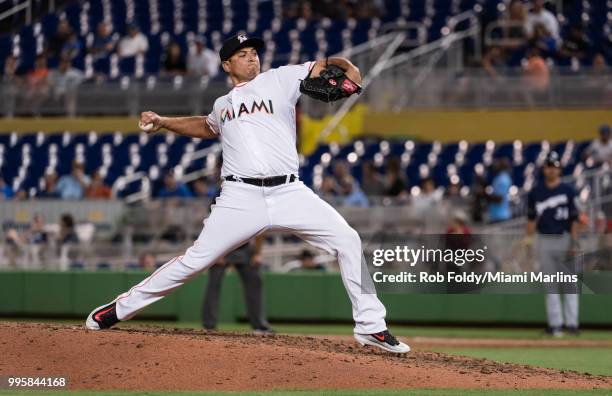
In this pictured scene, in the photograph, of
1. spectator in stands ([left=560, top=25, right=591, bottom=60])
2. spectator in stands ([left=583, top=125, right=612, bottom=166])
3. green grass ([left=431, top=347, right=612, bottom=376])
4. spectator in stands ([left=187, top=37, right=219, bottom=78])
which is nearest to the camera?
green grass ([left=431, top=347, right=612, bottom=376])

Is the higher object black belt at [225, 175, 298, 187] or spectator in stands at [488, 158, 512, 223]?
black belt at [225, 175, 298, 187]

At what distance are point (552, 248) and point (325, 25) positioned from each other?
37.4 ft

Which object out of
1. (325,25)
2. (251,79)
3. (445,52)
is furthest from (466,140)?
(251,79)

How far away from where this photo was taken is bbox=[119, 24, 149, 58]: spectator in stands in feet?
77.3

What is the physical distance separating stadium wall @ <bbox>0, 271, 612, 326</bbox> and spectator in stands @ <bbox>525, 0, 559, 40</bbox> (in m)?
7.49

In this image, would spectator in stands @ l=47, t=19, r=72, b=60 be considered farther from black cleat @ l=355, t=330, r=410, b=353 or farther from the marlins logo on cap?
black cleat @ l=355, t=330, r=410, b=353

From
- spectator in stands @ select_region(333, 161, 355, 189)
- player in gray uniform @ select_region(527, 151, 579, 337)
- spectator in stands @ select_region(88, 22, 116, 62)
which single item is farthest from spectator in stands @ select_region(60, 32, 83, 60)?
player in gray uniform @ select_region(527, 151, 579, 337)

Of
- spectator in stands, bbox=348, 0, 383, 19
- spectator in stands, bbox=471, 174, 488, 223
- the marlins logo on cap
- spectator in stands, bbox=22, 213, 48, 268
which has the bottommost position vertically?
spectator in stands, bbox=22, 213, 48, 268

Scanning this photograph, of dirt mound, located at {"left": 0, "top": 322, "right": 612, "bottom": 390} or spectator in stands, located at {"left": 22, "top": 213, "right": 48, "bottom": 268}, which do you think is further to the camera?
spectator in stands, located at {"left": 22, "top": 213, "right": 48, "bottom": 268}

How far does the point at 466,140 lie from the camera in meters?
21.4

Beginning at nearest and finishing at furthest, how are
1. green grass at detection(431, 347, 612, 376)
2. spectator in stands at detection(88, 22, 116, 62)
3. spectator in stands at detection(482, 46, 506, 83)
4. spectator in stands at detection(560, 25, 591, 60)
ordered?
1. green grass at detection(431, 347, 612, 376)
2. spectator in stands at detection(482, 46, 506, 83)
3. spectator in stands at detection(560, 25, 591, 60)
4. spectator in stands at detection(88, 22, 116, 62)

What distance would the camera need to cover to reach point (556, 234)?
1345cm

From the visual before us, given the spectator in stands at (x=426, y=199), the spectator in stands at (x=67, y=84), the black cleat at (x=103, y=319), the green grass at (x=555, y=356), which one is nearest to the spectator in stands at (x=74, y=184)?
the spectator in stands at (x=67, y=84)

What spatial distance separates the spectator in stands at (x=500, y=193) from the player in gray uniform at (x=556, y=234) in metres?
2.14
